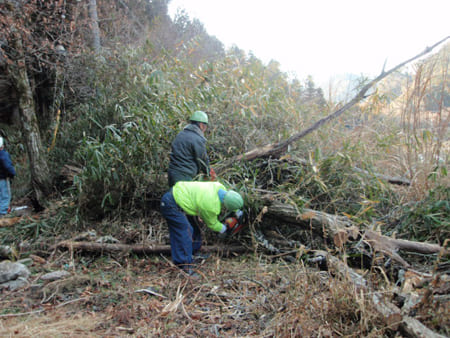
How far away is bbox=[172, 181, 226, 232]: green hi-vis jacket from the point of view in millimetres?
3158

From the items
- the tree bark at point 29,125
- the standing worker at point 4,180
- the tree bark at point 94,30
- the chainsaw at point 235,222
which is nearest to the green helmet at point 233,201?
the chainsaw at point 235,222

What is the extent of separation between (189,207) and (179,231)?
302 millimetres

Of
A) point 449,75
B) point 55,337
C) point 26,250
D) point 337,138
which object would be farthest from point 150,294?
point 449,75

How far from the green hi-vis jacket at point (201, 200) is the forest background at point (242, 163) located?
0.52 m

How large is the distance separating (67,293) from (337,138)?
13.4 feet

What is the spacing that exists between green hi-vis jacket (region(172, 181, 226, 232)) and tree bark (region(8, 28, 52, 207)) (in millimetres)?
3240

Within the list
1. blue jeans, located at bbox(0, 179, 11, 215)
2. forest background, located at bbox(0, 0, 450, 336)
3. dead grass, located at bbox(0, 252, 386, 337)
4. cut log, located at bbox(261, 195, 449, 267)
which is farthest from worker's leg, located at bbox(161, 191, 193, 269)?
blue jeans, located at bbox(0, 179, 11, 215)

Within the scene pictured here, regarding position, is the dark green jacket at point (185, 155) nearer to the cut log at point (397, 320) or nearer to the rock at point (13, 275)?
the rock at point (13, 275)

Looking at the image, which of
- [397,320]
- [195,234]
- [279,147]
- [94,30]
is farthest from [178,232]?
[94,30]

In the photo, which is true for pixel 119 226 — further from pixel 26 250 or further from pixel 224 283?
pixel 224 283

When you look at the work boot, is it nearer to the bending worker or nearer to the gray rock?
the bending worker

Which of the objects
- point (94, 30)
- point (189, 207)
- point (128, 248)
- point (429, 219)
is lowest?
point (128, 248)

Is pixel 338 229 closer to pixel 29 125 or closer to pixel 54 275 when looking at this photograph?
pixel 54 275

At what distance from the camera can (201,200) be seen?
3170 millimetres
